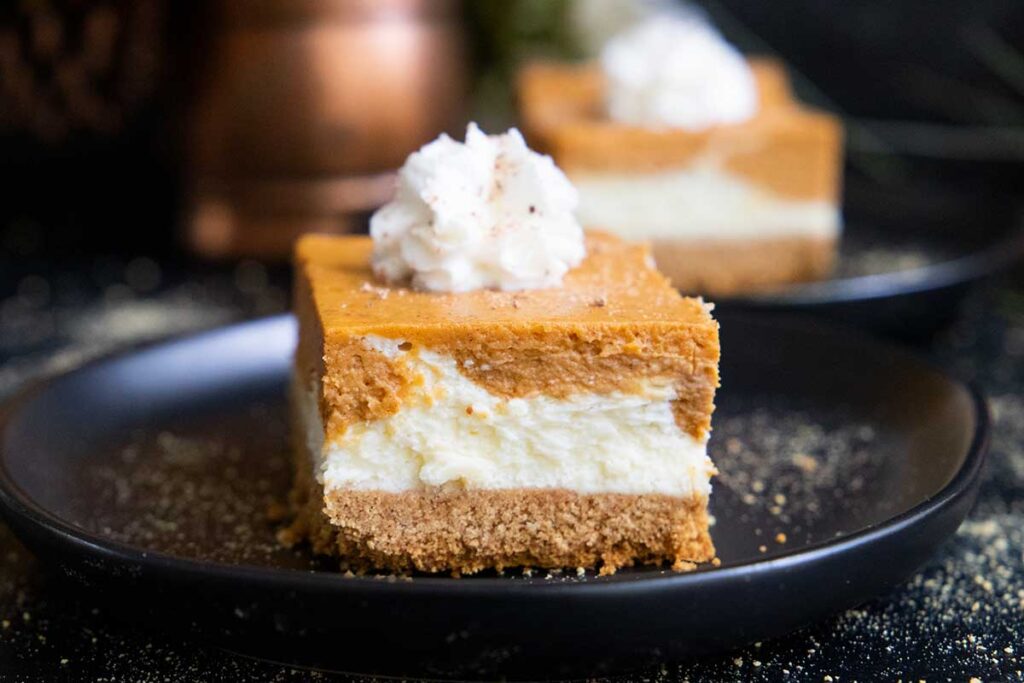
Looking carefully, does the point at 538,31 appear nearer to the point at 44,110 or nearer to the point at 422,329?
the point at 44,110

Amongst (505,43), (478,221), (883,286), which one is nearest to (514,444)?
(478,221)

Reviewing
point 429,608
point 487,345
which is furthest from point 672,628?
point 487,345

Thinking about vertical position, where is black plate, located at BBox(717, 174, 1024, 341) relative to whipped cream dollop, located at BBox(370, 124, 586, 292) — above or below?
below

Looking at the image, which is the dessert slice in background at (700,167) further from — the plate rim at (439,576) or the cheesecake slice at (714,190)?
the plate rim at (439,576)

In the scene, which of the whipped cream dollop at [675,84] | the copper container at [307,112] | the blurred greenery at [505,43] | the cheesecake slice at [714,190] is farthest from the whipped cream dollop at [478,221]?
the blurred greenery at [505,43]

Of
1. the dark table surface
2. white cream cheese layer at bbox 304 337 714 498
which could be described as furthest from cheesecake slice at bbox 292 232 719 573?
the dark table surface

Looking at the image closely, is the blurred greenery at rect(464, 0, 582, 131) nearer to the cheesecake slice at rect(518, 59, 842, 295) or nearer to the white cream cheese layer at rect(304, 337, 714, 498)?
the cheesecake slice at rect(518, 59, 842, 295)
